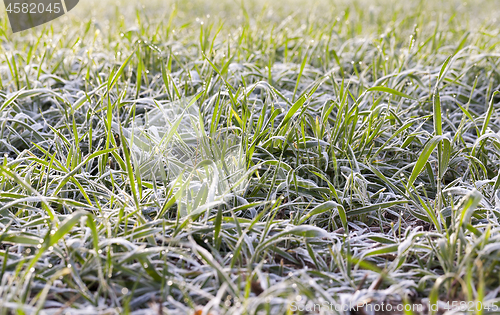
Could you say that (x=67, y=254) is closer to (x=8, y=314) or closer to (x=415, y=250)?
(x=8, y=314)

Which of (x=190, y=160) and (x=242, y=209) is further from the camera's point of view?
(x=190, y=160)

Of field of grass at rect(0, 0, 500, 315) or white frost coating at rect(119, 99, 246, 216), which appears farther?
white frost coating at rect(119, 99, 246, 216)

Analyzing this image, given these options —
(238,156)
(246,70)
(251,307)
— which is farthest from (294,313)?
(246,70)

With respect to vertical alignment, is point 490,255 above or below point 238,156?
below

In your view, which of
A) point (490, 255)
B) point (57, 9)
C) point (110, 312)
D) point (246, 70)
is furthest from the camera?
point (57, 9)

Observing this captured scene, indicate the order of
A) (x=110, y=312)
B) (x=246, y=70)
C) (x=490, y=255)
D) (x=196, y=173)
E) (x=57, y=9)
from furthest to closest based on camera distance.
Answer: (x=57, y=9), (x=246, y=70), (x=196, y=173), (x=490, y=255), (x=110, y=312)

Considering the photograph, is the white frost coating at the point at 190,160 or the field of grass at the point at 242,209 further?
the white frost coating at the point at 190,160

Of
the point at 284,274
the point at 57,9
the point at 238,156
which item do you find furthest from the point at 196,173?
the point at 57,9

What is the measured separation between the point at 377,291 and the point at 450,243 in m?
0.23

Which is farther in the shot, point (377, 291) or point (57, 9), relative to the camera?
point (57, 9)

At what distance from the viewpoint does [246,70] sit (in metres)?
2.07

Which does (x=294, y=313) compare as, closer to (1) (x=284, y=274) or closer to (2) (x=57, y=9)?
(1) (x=284, y=274)

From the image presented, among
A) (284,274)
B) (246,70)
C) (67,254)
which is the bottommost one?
(284,274)

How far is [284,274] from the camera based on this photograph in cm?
111
